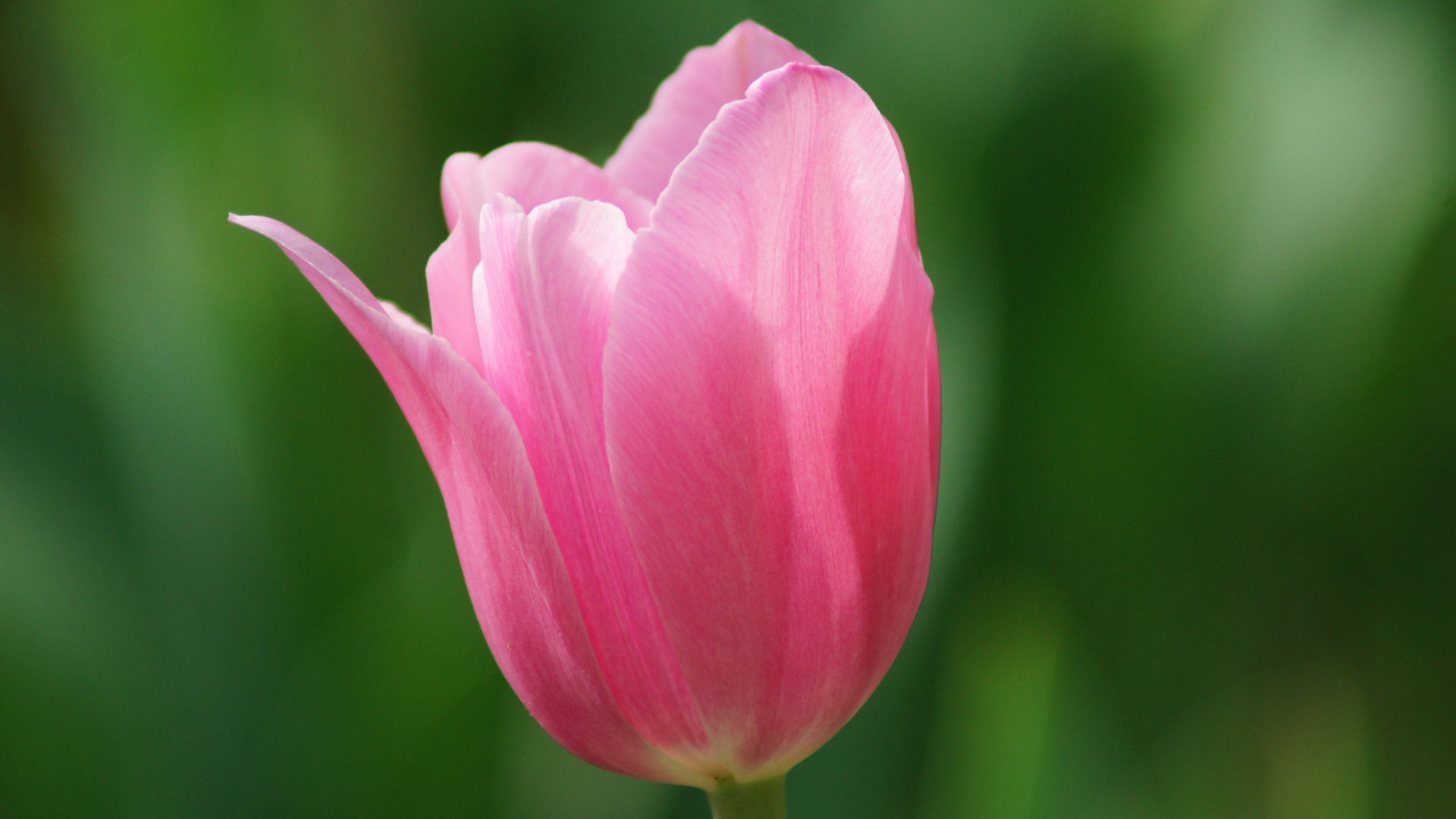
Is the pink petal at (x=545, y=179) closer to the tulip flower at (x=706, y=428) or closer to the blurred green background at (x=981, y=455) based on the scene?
the tulip flower at (x=706, y=428)

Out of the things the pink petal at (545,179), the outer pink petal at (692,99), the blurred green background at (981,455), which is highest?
the outer pink petal at (692,99)

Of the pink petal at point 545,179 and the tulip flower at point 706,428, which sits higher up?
the pink petal at point 545,179

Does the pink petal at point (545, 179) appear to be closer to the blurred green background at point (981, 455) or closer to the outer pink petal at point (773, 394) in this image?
the outer pink petal at point (773, 394)

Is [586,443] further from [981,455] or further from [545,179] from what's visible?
[981,455]

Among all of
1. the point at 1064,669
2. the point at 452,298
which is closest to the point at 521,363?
the point at 452,298

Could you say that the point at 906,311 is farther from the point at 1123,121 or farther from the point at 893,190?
the point at 1123,121

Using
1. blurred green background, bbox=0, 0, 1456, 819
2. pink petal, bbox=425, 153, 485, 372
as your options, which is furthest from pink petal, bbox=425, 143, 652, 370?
blurred green background, bbox=0, 0, 1456, 819

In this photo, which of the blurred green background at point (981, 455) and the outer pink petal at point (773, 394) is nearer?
the outer pink petal at point (773, 394)

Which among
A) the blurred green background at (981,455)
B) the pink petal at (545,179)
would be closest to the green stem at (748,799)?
the pink petal at (545,179)
